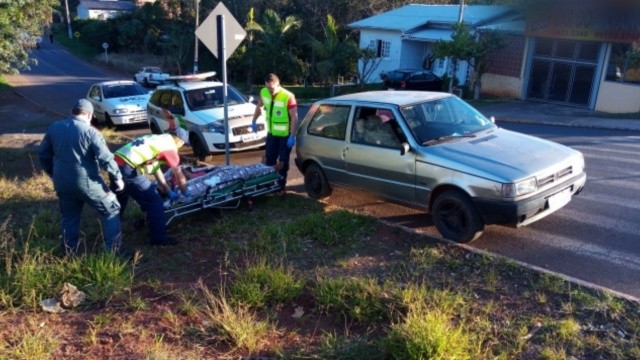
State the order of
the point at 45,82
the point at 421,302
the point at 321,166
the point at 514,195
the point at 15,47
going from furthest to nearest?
the point at 45,82, the point at 15,47, the point at 321,166, the point at 514,195, the point at 421,302

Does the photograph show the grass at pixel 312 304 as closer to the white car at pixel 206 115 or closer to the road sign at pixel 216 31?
the road sign at pixel 216 31

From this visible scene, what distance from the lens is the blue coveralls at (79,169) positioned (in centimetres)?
550

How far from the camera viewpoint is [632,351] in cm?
391

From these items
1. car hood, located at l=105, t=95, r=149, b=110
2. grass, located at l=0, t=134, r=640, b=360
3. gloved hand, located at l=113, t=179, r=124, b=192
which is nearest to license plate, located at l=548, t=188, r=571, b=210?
grass, located at l=0, t=134, r=640, b=360

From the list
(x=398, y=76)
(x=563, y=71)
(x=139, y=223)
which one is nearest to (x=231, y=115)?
(x=139, y=223)

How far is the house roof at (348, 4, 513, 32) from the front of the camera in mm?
28212

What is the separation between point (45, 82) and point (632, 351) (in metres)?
40.2

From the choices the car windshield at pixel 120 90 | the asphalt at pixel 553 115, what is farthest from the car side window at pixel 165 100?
the asphalt at pixel 553 115

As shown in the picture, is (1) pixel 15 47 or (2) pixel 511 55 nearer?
(1) pixel 15 47

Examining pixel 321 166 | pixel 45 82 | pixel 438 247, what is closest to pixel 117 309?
pixel 438 247

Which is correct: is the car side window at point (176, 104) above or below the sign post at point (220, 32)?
below

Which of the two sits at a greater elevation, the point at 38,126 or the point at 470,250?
the point at 470,250

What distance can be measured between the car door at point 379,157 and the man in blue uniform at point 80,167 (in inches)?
120

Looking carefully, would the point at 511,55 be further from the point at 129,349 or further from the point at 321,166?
the point at 129,349
